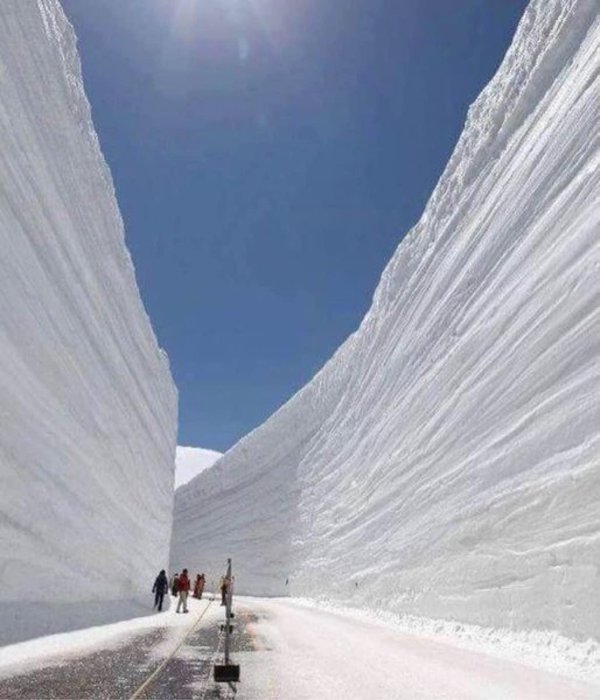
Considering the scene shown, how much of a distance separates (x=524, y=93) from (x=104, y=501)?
17181 millimetres

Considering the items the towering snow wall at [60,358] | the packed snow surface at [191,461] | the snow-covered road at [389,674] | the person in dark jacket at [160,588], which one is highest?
the packed snow surface at [191,461]

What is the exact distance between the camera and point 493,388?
17.2 meters

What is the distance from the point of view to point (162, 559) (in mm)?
33688

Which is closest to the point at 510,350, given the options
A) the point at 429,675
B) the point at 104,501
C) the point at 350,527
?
the point at 429,675

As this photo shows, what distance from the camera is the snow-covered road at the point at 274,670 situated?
6.48m

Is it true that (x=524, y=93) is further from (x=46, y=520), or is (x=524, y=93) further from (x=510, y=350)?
(x=46, y=520)

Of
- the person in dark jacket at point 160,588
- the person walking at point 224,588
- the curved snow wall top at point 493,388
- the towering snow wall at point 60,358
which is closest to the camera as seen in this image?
the person walking at point 224,588

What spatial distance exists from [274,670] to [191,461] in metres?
72.9

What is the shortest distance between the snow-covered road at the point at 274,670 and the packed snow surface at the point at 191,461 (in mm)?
60413

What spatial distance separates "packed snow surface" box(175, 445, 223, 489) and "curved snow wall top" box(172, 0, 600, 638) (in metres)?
39.6

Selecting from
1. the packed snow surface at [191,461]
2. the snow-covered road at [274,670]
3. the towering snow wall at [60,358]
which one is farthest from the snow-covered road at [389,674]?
the packed snow surface at [191,461]

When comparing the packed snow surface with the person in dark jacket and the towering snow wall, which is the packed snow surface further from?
the person in dark jacket

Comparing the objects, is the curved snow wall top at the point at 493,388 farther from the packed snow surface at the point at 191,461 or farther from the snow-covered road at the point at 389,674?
the packed snow surface at the point at 191,461

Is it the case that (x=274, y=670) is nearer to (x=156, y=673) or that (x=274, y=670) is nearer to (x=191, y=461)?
(x=156, y=673)
